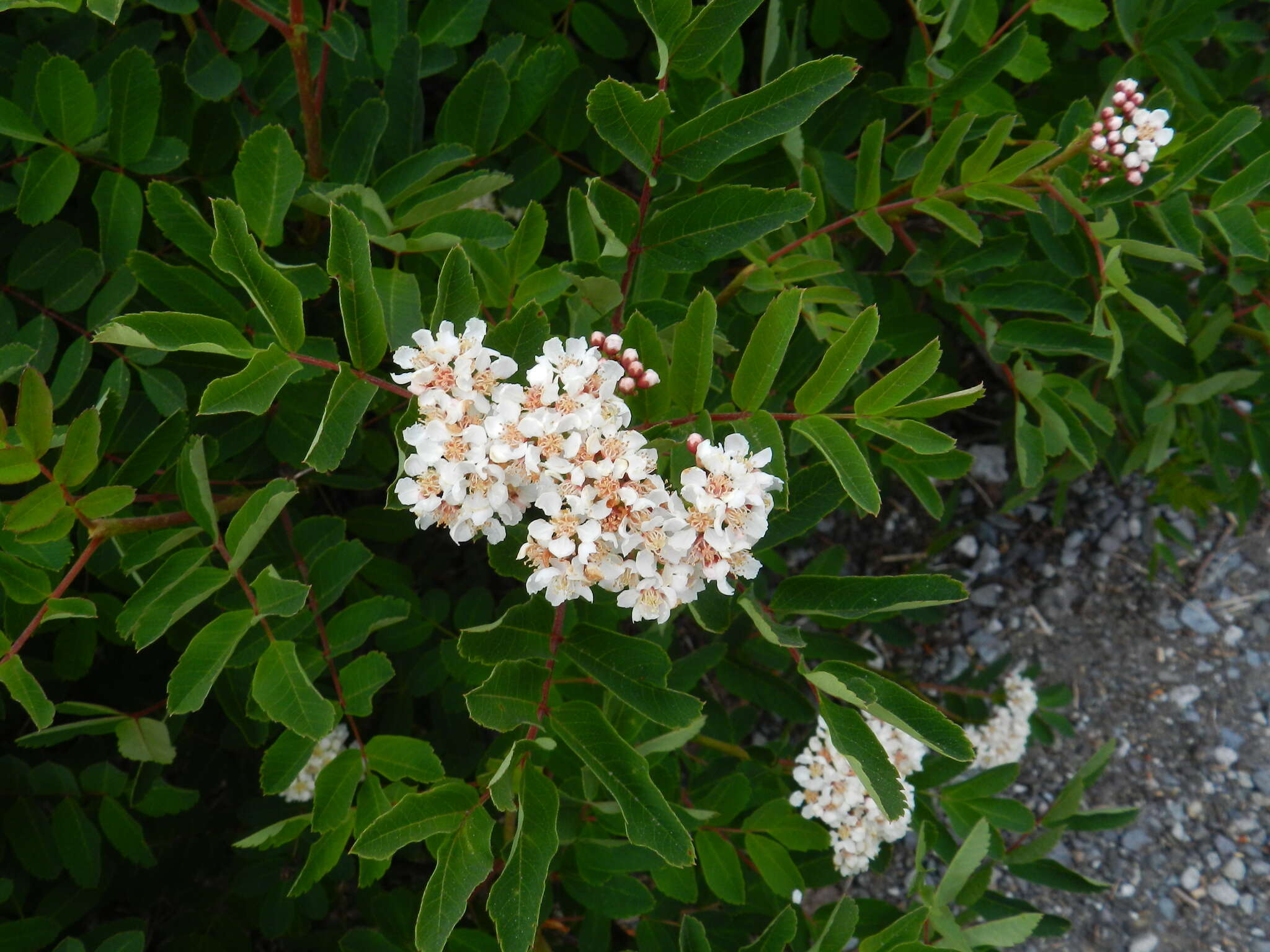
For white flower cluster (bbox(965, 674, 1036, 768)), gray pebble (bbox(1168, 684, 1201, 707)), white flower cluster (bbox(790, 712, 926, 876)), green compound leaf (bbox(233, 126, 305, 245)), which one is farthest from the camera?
gray pebble (bbox(1168, 684, 1201, 707))

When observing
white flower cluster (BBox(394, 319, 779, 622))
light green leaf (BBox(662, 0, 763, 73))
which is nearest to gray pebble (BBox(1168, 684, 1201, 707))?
white flower cluster (BBox(394, 319, 779, 622))

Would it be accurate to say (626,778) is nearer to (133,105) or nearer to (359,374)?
(359,374)

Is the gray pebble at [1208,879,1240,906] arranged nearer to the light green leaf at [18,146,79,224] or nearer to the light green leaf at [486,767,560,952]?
the light green leaf at [486,767,560,952]

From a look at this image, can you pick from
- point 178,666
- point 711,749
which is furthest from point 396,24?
point 711,749

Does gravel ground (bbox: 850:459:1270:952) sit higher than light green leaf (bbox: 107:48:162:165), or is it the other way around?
light green leaf (bbox: 107:48:162:165)

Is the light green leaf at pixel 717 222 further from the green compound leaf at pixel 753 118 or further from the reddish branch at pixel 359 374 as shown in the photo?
the reddish branch at pixel 359 374

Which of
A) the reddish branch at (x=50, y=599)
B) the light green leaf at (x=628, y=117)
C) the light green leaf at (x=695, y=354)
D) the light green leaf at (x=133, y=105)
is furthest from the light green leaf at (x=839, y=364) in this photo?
the light green leaf at (x=133, y=105)
